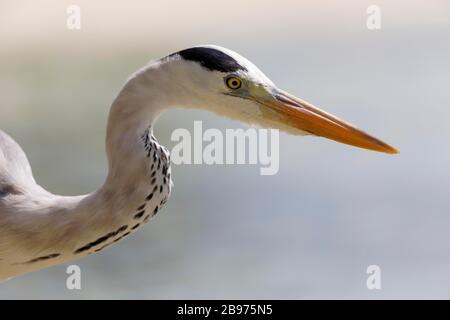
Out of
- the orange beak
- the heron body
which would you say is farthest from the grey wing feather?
the orange beak

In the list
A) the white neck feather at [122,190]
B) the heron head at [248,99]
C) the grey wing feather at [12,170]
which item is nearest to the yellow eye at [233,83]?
the heron head at [248,99]

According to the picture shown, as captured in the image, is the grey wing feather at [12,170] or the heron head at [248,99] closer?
the heron head at [248,99]

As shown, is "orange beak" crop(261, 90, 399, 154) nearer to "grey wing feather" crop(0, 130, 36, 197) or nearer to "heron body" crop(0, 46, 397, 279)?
"heron body" crop(0, 46, 397, 279)

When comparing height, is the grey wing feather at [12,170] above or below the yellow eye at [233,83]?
below

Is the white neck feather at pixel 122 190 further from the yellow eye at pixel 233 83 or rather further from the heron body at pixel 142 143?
the yellow eye at pixel 233 83

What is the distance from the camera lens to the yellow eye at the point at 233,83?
2.04 m

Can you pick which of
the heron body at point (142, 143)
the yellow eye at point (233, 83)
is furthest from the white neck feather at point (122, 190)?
the yellow eye at point (233, 83)

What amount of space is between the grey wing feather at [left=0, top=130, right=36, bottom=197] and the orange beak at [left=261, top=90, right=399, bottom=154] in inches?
25.2

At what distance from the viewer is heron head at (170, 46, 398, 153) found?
2.01m

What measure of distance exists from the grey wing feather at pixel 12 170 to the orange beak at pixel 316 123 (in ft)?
2.10

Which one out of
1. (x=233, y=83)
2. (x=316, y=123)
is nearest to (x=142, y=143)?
(x=233, y=83)

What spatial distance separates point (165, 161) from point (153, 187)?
7 centimetres

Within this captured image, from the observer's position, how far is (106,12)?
26.7 feet
